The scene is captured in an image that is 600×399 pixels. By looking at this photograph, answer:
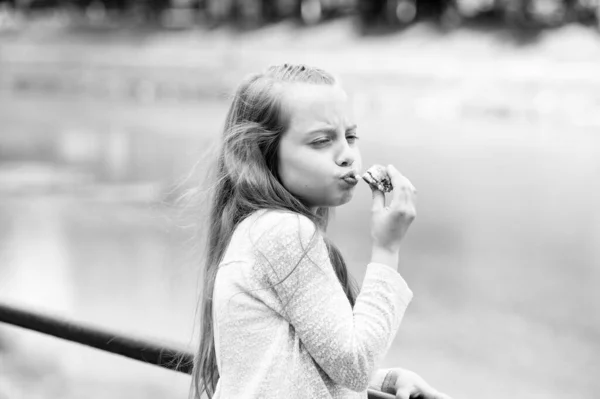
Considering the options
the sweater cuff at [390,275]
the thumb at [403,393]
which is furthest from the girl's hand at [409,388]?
the sweater cuff at [390,275]

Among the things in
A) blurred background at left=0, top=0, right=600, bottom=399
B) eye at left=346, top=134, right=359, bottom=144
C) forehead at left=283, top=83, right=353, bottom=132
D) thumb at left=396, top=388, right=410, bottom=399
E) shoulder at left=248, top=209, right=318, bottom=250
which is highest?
forehead at left=283, top=83, right=353, bottom=132

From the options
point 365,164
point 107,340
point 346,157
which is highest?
point 346,157

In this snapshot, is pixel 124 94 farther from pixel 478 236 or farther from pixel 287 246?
pixel 287 246

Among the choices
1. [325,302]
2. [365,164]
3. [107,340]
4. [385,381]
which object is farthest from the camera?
[365,164]

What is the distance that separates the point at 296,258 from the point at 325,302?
41 mm

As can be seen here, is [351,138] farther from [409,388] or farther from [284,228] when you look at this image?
[409,388]

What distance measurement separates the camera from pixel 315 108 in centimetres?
69

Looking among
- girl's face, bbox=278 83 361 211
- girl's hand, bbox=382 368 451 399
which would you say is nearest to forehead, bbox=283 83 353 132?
girl's face, bbox=278 83 361 211

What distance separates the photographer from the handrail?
0.84 metres

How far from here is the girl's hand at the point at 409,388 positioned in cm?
70

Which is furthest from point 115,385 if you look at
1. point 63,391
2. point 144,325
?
point 144,325

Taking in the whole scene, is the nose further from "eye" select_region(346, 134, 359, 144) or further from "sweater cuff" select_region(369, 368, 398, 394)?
"sweater cuff" select_region(369, 368, 398, 394)

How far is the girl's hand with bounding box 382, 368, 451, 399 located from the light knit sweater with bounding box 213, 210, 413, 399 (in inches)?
2.7

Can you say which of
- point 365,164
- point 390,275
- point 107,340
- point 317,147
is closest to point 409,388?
point 390,275
